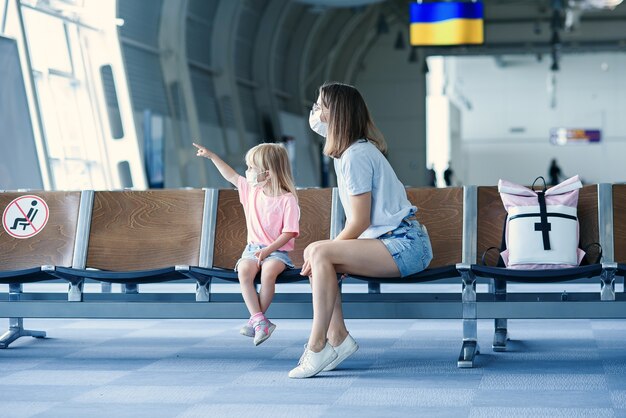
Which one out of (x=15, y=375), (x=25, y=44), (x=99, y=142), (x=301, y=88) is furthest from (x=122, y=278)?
(x=301, y=88)

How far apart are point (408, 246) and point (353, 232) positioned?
0.82 ft

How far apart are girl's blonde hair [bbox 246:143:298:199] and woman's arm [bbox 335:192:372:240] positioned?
0.51 m

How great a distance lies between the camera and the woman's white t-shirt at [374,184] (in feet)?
14.7

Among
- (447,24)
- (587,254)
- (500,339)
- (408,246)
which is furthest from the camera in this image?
(447,24)

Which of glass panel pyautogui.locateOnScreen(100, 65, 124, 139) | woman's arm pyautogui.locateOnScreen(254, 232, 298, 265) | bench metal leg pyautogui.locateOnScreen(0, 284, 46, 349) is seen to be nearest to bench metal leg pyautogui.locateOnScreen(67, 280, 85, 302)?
bench metal leg pyautogui.locateOnScreen(0, 284, 46, 349)

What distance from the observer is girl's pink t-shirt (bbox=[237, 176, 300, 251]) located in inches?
192

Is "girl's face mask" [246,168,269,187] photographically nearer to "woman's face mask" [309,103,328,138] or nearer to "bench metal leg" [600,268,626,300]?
"woman's face mask" [309,103,328,138]

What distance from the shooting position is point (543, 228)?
4785 millimetres

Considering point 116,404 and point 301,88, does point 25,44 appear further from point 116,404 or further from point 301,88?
point 301,88

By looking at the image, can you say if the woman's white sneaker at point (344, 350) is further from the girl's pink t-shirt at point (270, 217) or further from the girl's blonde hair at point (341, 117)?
the girl's blonde hair at point (341, 117)

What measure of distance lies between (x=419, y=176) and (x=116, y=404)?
1050 inches

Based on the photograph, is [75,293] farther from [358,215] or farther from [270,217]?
[358,215]

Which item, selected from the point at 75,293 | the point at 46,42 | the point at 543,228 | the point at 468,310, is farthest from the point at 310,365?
the point at 46,42

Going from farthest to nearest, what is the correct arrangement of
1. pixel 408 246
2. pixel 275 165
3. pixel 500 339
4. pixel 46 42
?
pixel 46 42 → pixel 500 339 → pixel 275 165 → pixel 408 246
